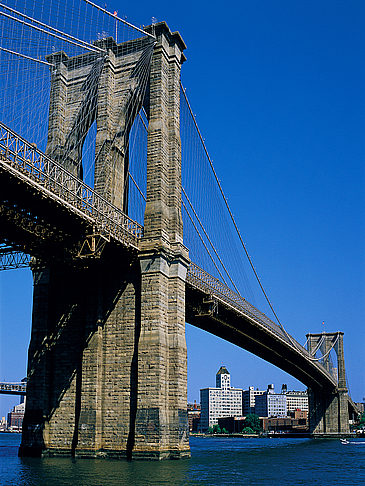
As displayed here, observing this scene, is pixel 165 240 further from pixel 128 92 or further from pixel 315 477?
pixel 315 477

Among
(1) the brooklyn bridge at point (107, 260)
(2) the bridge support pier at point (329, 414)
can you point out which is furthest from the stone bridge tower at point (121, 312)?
(2) the bridge support pier at point (329, 414)

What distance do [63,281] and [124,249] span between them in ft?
19.4

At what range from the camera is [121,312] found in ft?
118

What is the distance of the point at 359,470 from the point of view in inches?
1374

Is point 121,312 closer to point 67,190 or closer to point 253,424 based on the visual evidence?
point 67,190

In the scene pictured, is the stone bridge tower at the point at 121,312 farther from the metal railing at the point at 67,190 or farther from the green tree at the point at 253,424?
the green tree at the point at 253,424

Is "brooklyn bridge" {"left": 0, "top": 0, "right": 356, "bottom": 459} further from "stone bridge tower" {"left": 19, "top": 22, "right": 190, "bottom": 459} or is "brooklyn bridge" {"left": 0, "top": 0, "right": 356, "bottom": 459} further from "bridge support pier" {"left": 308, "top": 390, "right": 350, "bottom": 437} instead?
"bridge support pier" {"left": 308, "top": 390, "right": 350, "bottom": 437}

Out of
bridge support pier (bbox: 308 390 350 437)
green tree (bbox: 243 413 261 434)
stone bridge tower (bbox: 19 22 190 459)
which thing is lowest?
green tree (bbox: 243 413 261 434)

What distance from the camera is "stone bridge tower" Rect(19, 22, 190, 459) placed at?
3366 cm

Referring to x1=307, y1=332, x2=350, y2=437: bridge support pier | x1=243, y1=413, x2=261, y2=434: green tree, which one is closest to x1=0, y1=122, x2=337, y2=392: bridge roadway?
x1=307, y1=332, x2=350, y2=437: bridge support pier

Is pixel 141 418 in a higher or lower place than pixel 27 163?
lower

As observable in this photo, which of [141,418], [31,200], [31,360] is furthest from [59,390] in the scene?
[31,200]

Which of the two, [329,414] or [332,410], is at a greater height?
[332,410]

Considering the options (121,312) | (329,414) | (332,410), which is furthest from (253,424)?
(121,312)
